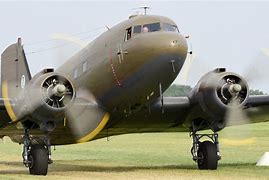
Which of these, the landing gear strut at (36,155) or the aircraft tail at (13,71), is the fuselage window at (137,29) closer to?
the aircraft tail at (13,71)

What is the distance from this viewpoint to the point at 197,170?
901 inches

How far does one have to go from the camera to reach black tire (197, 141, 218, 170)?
23.0 metres

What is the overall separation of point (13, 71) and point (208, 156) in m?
7.23

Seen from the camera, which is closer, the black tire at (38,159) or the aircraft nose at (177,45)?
the aircraft nose at (177,45)

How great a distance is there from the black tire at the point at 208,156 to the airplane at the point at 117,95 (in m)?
0.03

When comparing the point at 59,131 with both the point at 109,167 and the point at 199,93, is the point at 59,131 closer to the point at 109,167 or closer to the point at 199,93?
the point at 109,167

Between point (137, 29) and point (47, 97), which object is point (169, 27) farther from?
point (47, 97)

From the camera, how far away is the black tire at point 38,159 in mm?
20750

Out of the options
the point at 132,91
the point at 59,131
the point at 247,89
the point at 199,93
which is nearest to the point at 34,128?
the point at 59,131

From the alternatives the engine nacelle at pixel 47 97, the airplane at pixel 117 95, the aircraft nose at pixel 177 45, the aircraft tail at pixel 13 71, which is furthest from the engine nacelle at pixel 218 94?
the aircraft tail at pixel 13 71

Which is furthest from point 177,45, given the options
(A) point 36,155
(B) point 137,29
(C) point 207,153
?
(A) point 36,155

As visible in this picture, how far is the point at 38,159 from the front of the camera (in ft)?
68.1

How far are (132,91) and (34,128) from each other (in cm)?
342

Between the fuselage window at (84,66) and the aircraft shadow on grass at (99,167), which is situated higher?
the fuselage window at (84,66)
